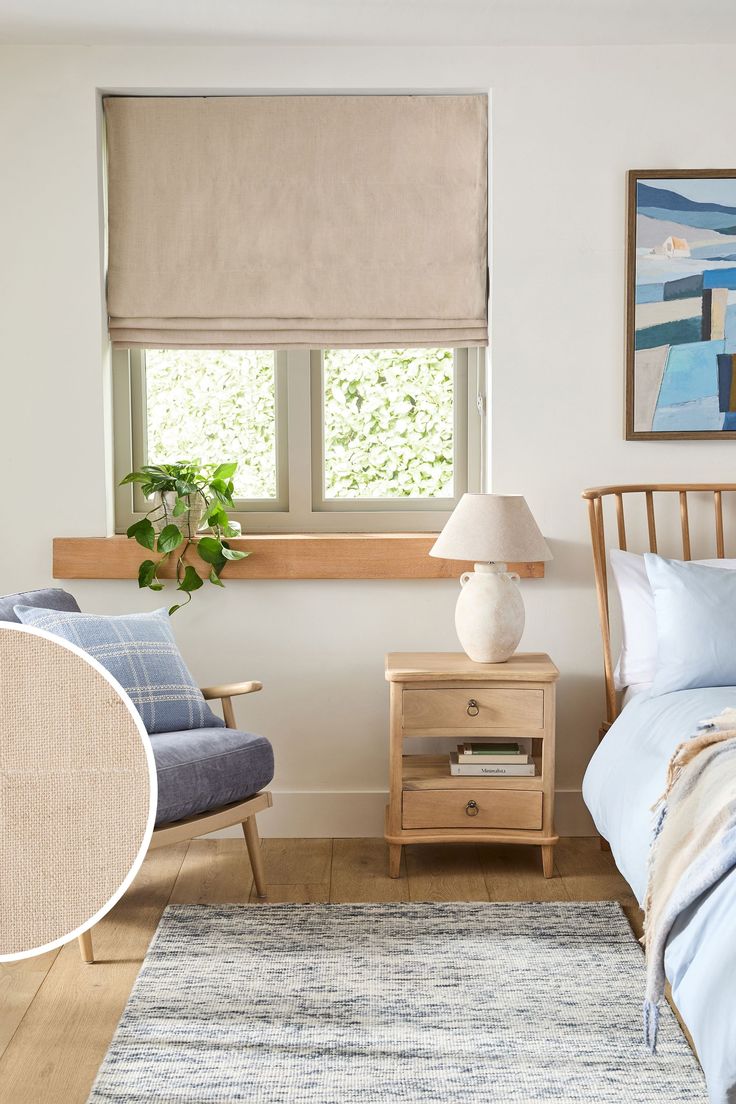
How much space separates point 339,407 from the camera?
3.35 meters

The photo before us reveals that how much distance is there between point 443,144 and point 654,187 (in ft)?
2.22

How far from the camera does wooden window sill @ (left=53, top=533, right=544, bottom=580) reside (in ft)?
10.5

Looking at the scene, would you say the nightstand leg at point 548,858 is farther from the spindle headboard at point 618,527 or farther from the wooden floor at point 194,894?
the spindle headboard at point 618,527

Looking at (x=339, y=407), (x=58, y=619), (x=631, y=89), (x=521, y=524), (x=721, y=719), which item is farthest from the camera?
(x=339, y=407)

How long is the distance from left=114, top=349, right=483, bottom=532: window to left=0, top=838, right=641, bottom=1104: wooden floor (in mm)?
1072

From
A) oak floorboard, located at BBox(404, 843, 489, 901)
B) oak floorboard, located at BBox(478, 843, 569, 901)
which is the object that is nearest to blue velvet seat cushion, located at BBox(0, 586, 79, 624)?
oak floorboard, located at BBox(404, 843, 489, 901)

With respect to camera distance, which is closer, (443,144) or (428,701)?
(428,701)

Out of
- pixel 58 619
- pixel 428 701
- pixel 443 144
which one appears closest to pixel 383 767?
pixel 428 701

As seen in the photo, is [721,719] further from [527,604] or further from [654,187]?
[654,187]

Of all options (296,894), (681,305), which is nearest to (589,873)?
(296,894)

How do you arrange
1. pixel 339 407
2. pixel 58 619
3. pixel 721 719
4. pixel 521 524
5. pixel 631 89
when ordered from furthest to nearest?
pixel 339 407
pixel 631 89
pixel 521 524
pixel 58 619
pixel 721 719

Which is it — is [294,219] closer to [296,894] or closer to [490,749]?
[490,749]

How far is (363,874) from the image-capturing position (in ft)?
9.57

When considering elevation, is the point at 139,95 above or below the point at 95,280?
above
